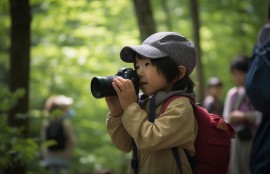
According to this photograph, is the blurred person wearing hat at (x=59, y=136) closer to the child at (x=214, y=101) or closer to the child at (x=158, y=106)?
the child at (x=214, y=101)

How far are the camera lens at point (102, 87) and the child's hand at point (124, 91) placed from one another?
0.03 m

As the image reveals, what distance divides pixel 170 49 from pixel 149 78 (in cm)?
22

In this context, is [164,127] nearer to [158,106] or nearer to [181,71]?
[158,106]

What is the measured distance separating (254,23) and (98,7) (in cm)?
441

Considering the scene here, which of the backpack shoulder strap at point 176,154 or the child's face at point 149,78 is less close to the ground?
the child's face at point 149,78

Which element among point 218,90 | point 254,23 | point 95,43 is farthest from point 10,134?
point 254,23

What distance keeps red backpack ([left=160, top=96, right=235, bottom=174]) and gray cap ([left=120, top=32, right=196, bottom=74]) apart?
0.25 m

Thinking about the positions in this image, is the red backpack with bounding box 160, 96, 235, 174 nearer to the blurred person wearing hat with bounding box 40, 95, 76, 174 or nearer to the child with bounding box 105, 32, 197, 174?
the child with bounding box 105, 32, 197, 174

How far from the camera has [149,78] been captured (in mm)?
2900

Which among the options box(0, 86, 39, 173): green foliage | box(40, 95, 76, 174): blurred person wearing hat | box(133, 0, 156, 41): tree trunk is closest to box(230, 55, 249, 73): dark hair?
box(133, 0, 156, 41): tree trunk

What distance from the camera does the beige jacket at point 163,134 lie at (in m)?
2.70

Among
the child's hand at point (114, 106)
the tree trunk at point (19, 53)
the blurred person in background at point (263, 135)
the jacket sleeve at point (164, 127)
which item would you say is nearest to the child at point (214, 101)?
the tree trunk at point (19, 53)

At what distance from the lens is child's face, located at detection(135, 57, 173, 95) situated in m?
2.89

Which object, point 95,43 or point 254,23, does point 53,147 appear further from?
point 254,23
